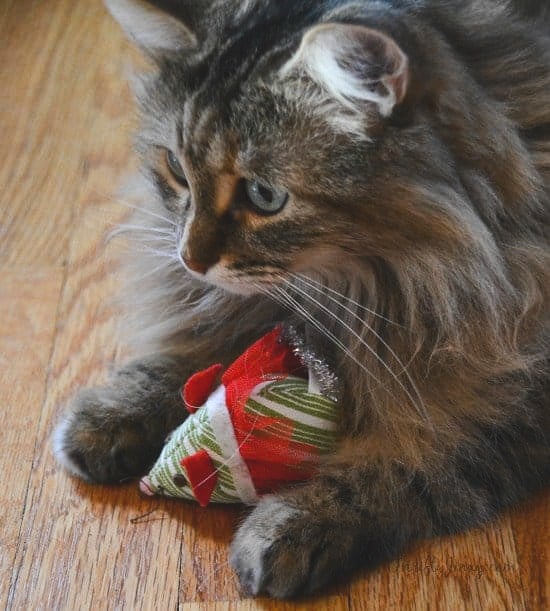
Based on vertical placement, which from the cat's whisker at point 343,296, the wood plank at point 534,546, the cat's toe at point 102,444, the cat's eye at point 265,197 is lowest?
the cat's toe at point 102,444

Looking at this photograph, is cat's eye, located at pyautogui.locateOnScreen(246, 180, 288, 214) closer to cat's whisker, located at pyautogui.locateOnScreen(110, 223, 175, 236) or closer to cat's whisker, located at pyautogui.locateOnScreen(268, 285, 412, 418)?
cat's whisker, located at pyautogui.locateOnScreen(268, 285, 412, 418)

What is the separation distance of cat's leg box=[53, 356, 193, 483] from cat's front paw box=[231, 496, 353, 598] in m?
0.24

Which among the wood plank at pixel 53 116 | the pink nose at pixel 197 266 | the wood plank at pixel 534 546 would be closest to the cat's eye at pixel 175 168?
the pink nose at pixel 197 266

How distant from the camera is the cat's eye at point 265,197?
105 centimetres

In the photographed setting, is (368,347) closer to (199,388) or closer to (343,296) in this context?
(343,296)

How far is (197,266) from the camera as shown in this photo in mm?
1163

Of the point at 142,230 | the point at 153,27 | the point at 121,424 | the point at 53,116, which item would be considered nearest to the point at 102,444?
the point at 121,424

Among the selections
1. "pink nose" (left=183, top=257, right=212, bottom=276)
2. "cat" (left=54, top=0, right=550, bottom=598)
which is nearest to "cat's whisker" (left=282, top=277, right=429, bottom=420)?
"cat" (left=54, top=0, right=550, bottom=598)

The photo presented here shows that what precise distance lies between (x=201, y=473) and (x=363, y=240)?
420 mm

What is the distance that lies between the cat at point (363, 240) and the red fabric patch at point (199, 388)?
84mm

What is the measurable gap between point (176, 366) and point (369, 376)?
1.13ft

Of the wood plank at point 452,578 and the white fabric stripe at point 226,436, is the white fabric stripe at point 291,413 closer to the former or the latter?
the white fabric stripe at point 226,436

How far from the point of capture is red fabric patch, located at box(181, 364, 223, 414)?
4.23 feet

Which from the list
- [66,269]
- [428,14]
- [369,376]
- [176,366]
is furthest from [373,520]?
[66,269]
